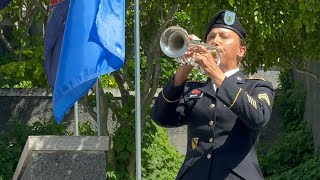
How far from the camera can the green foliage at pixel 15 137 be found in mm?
12203

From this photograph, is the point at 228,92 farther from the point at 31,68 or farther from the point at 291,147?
the point at 291,147

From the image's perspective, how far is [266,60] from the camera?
8.99 m

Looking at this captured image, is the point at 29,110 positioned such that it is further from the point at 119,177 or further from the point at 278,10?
the point at 278,10

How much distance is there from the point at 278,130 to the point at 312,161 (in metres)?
2.99

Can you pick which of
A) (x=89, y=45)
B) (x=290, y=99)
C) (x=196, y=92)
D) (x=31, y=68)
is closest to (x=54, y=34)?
(x=89, y=45)

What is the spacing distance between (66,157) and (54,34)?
1416 millimetres

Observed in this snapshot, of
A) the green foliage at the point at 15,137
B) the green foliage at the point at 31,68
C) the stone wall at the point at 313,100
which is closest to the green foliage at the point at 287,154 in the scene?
the stone wall at the point at 313,100

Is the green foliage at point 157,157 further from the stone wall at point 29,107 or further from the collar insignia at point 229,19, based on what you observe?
the collar insignia at point 229,19

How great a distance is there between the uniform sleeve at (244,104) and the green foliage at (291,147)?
6777mm

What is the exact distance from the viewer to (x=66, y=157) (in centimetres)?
605

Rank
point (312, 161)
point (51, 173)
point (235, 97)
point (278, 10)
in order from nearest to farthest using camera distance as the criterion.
A: point (235, 97), point (51, 173), point (278, 10), point (312, 161)

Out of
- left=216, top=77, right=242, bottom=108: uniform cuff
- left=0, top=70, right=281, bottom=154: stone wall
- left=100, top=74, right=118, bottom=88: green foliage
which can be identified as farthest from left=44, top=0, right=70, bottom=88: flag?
left=0, top=70, right=281, bottom=154: stone wall

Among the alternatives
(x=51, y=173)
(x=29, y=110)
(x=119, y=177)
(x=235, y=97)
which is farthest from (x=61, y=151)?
(x=29, y=110)

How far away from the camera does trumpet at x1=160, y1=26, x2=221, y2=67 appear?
411 cm
